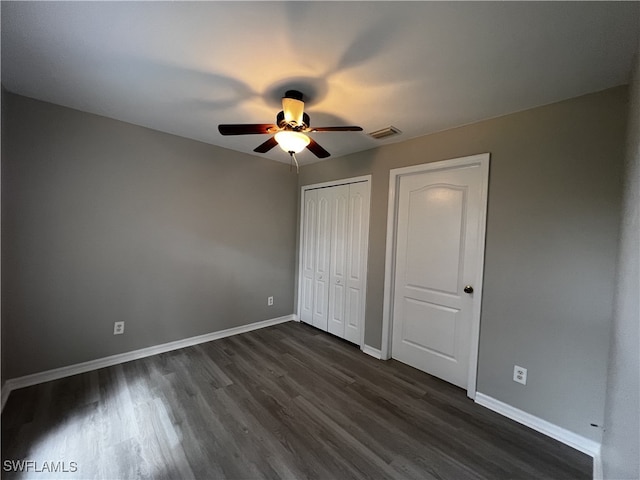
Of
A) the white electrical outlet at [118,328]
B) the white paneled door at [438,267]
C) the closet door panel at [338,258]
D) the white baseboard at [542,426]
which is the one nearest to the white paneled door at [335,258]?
the closet door panel at [338,258]

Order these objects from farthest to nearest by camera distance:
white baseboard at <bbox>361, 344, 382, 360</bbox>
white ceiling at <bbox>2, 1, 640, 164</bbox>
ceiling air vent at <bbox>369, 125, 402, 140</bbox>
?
white baseboard at <bbox>361, 344, 382, 360</bbox> < ceiling air vent at <bbox>369, 125, 402, 140</bbox> < white ceiling at <bbox>2, 1, 640, 164</bbox>

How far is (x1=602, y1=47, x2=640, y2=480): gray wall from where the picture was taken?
95cm

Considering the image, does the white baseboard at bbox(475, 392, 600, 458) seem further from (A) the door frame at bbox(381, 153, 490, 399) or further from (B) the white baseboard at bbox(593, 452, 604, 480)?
(A) the door frame at bbox(381, 153, 490, 399)

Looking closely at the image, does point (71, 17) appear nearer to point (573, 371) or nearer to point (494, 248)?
point (494, 248)

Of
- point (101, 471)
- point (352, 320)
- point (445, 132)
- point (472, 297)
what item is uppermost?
point (445, 132)

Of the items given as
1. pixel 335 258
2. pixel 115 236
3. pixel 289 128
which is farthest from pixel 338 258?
pixel 115 236

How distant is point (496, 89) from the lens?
168cm

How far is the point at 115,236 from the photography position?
2.42m

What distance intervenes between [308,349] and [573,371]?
7.45 ft

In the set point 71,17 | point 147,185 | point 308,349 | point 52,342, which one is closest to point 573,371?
point 308,349

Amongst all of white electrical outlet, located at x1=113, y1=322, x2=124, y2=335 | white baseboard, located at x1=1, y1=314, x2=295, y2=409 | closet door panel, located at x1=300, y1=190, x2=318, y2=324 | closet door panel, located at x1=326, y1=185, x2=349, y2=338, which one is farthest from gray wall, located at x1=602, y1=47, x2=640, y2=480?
white electrical outlet, located at x1=113, y1=322, x2=124, y2=335

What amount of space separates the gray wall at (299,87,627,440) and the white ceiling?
211 mm

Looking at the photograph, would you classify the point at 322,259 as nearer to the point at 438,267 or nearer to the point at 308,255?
the point at 308,255
